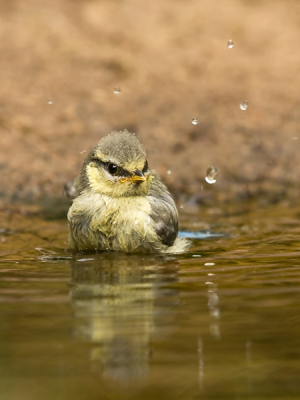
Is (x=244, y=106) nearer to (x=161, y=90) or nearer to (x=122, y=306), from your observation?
(x=161, y=90)

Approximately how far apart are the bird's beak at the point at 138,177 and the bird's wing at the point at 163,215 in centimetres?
28

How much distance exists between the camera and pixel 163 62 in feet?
33.2

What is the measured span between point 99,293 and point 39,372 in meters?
1.16

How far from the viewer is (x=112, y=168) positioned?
513 cm

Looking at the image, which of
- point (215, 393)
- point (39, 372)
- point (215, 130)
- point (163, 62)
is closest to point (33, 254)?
point (39, 372)

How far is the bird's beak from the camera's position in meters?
4.97

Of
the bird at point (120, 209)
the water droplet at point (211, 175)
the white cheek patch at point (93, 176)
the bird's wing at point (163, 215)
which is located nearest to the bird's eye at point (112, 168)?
the bird at point (120, 209)

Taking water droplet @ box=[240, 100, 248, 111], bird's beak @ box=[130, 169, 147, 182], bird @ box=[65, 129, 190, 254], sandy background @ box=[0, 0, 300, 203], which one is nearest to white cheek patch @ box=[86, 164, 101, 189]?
bird @ box=[65, 129, 190, 254]

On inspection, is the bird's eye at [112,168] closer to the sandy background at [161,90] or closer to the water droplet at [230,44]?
the sandy background at [161,90]

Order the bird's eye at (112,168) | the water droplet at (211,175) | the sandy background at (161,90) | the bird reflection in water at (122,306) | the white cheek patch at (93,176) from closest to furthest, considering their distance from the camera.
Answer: the bird reflection in water at (122,306), the bird's eye at (112,168), the white cheek patch at (93,176), the water droplet at (211,175), the sandy background at (161,90)

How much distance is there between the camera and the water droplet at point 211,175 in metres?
8.23

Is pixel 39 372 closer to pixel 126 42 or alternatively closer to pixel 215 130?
pixel 215 130

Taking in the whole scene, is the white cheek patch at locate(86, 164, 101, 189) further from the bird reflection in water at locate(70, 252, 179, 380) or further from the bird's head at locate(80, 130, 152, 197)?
the bird reflection in water at locate(70, 252, 179, 380)

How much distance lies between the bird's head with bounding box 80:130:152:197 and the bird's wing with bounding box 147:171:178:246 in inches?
5.3
